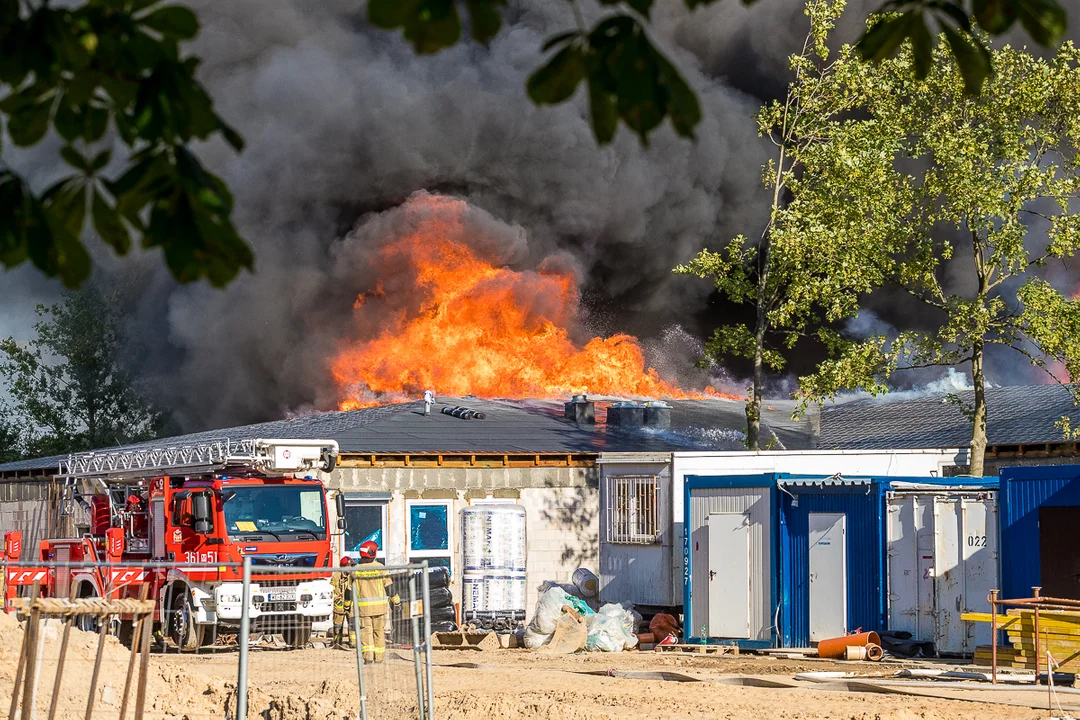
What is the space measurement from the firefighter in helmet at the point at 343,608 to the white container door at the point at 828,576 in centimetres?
766

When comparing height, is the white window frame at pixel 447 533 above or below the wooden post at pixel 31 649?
above

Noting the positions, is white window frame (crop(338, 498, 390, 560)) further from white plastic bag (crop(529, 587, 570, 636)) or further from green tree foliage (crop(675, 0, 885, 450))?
green tree foliage (crop(675, 0, 885, 450))

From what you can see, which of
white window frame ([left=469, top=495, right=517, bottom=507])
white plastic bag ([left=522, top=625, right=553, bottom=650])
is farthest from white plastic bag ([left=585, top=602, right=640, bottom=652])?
white window frame ([left=469, top=495, right=517, bottom=507])

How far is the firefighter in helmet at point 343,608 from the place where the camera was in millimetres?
23141

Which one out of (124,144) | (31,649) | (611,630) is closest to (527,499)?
(611,630)

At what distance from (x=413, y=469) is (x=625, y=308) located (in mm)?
30654

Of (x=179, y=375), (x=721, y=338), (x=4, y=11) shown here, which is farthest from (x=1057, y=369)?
(x=4, y=11)

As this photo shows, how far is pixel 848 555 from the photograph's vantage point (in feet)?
76.3

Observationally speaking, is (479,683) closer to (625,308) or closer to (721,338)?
(721,338)

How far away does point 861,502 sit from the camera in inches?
912

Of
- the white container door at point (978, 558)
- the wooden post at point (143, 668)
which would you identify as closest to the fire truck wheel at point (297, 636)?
the white container door at point (978, 558)

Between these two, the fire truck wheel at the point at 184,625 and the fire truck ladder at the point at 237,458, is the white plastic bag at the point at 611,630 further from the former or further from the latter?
the fire truck wheel at the point at 184,625

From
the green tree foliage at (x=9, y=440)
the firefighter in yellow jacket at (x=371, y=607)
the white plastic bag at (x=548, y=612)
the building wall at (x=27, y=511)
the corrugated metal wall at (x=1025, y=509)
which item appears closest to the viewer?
the firefighter in yellow jacket at (x=371, y=607)

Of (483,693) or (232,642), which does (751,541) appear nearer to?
(483,693)
